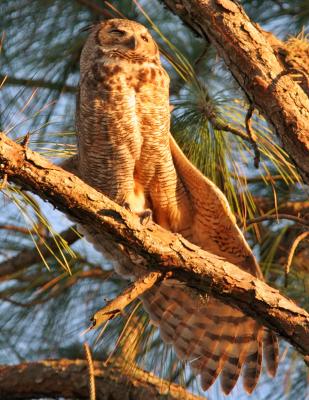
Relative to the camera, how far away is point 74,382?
2.89m

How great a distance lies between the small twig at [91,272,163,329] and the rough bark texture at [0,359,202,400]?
0.99m

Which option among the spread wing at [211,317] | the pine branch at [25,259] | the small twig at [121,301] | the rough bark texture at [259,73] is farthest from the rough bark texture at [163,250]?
the pine branch at [25,259]

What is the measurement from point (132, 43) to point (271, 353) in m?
1.19

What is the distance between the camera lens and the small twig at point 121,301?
A: 160cm

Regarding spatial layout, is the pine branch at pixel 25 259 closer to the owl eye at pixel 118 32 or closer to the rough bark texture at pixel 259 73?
the owl eye at pixel 118 32

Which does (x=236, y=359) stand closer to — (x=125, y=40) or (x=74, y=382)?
(x=74, y=382)

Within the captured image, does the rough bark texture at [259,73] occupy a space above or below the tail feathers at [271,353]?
above

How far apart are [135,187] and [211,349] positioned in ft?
2.12

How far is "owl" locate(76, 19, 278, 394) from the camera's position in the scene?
2.52 meters

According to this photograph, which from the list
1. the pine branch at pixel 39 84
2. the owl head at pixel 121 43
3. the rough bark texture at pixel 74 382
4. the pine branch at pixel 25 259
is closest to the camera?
the owl head at pixel 121 43

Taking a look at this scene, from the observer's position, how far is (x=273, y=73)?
2.14 m

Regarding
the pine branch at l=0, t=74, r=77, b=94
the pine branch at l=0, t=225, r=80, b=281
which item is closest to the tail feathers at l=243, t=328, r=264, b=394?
the pine branch at l=0, t=225, r=80, b=281

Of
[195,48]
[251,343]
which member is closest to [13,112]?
[195,48]

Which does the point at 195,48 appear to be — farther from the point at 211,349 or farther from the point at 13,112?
the point at 211,349
